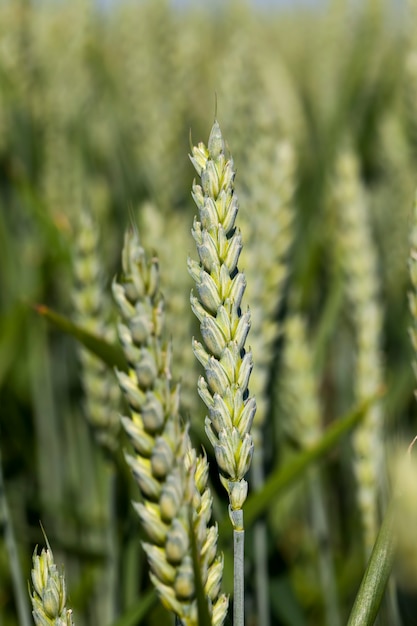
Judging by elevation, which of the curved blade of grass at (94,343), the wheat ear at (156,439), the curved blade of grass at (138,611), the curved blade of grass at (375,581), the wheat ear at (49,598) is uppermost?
the curved blade of grass at (94,343)

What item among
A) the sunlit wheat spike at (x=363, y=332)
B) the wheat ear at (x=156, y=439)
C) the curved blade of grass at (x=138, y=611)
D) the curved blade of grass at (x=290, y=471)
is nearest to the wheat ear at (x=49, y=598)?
the wheat ear at (x=156, y=439)

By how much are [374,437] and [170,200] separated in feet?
1.90

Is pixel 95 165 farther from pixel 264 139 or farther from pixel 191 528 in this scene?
pixel 191 528

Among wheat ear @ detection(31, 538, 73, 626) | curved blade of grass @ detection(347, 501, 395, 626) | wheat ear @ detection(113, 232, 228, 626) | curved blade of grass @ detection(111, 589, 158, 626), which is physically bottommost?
curved blade of grass @ detection(111, 589, 158, 626)

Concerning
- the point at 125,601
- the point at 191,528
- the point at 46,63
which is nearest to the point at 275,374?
the point at 125,601

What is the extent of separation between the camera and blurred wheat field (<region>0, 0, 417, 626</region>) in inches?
29.0

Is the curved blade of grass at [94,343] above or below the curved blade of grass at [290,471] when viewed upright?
above

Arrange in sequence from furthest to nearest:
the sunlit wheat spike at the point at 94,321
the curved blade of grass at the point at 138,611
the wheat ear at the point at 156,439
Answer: the sunlit wheat spike at the point at 94,321 < the curved blade of grass at the point at 138,611 < the wheat ear at the point at 156,439

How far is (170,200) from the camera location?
1222 millimetres

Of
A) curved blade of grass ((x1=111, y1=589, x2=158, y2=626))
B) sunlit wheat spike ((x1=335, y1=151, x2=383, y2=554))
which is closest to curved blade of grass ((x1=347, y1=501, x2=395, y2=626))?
curved blade of grass ((x1=111, y1=589, x2=158, y2=626))

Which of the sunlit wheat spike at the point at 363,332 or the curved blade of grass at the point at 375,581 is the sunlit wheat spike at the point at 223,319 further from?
the sunlit wheat spike at the point at 363,332

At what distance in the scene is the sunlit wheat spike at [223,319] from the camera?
35 centimetres

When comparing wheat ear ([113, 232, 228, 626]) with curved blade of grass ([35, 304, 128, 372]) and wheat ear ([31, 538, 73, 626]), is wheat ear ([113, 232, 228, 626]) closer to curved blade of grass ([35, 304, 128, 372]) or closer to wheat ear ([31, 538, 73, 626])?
wheat ear ([31, 538, 73, 626])

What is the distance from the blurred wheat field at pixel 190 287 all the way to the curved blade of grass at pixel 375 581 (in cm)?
5
